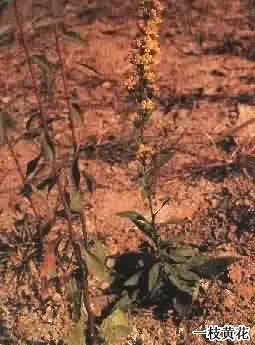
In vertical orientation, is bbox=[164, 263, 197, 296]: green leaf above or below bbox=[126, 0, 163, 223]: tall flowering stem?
below

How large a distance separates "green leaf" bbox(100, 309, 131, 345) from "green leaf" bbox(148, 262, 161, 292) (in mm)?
189

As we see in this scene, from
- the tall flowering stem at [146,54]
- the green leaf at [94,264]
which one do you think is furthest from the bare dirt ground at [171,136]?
the green leaf at [94,264]

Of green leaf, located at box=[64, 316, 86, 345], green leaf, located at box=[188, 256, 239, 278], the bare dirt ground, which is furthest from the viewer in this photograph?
the bare dirt ground

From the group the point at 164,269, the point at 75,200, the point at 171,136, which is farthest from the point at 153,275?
the point at 171,136

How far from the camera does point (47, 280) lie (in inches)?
142

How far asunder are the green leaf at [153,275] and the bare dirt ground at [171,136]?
0.30m

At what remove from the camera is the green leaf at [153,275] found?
3.23 m

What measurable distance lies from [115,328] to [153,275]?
33cm

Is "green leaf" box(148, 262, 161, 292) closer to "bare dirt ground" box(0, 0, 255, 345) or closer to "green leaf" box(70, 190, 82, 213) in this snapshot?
"bare dirt ground" box(0, 0, 255, 345)

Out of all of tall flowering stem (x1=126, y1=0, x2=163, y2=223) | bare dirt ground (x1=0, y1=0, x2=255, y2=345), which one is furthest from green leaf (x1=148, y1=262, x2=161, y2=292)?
tall flowering stem (x1=126, y1=0, x2=163, y2=223)

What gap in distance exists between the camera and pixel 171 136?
169 inches

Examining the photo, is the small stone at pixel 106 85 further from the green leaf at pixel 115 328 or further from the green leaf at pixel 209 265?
the green leaf at pixel 115 328

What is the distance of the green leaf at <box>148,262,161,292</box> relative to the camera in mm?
3225

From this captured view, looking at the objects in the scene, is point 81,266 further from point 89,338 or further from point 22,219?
point 22,219
